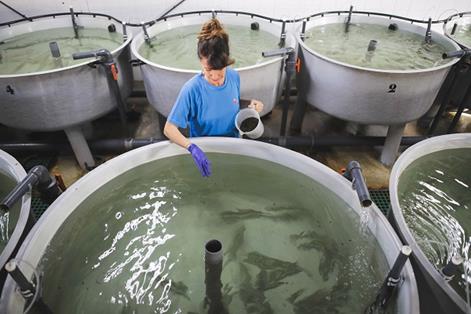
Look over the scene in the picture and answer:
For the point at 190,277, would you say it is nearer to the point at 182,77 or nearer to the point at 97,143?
the point at 182,77

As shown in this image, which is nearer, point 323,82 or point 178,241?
point 178,241

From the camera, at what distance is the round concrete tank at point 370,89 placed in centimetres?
264

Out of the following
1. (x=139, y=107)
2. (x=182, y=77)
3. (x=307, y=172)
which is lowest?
(x=139, y=107)

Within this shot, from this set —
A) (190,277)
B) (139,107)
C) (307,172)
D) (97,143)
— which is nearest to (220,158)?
(307,172)

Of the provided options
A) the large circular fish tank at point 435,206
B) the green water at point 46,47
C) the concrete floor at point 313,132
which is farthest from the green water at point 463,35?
the green water at point 46,47

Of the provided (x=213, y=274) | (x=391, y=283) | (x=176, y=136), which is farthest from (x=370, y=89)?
(x=213, y=274)

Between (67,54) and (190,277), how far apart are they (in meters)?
2.61

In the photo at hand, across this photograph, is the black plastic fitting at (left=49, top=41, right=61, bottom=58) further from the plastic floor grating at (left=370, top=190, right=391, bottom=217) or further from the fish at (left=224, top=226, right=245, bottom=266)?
the plastic floor grating at (left=370, top=190, right=391, bottom=217)

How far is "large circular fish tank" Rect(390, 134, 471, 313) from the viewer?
139 cm

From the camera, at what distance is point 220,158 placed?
215 centimetres

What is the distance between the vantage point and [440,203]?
6.42 feet

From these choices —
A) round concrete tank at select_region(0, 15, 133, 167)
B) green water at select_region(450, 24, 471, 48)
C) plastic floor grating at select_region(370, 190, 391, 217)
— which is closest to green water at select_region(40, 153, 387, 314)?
round concrete tank at select_region(0, 15, 133, 167)

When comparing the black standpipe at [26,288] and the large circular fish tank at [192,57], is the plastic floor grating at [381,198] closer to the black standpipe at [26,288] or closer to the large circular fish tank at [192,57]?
the large circular fish tank at [192,57]

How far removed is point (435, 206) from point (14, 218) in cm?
238
